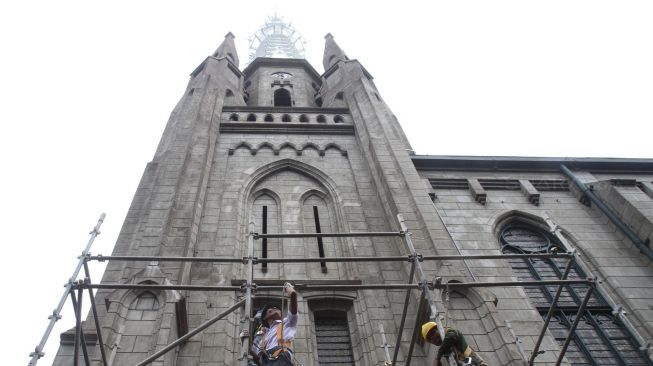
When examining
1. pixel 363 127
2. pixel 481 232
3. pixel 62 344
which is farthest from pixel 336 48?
pixel 62 344

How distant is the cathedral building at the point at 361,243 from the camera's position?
9.80 metres

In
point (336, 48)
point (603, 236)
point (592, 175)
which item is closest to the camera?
point (603, 236)

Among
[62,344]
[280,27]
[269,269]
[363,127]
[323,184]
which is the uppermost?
[280,27]

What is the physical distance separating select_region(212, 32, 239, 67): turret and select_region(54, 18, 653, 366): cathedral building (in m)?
6.82

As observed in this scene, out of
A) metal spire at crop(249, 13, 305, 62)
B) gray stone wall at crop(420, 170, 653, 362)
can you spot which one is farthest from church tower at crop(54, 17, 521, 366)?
metal spire at crop(249, 13, 305, 62)

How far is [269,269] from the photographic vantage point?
43.0 feet

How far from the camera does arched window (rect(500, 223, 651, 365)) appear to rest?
469 inches

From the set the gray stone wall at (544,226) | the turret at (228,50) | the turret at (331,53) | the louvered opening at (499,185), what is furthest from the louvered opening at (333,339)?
the turret at (228,50)

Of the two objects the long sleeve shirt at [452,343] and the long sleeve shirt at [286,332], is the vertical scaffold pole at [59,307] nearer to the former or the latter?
the long sleeve shirt at [286,332]

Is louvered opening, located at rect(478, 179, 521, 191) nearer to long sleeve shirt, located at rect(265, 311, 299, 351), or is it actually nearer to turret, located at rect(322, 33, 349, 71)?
long sleeve shirt, located at rect(265, 311, 299, 351)

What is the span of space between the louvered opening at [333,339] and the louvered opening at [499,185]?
736 centimetres

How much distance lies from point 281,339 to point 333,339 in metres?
5.01

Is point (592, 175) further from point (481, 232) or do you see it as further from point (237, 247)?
point (237, 247)

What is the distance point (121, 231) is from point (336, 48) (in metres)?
18.9
